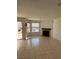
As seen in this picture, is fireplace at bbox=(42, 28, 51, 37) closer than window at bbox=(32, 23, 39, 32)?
Yes

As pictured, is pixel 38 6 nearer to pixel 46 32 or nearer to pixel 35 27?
pixel 46 32

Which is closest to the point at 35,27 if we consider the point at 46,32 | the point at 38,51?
the point at 46,32

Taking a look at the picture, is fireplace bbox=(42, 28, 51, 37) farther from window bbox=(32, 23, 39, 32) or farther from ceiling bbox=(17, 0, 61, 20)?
ceiling bbox=(17, 0, 61, 20)

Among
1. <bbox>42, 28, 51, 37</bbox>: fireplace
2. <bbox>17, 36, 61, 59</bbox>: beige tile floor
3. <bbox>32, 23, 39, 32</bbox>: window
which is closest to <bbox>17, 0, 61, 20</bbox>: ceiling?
<bbox>17, 36, 61, 59</bbox>: beige tile floor

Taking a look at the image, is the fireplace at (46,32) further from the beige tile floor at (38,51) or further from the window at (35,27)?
the beige tile floor at (38,51)

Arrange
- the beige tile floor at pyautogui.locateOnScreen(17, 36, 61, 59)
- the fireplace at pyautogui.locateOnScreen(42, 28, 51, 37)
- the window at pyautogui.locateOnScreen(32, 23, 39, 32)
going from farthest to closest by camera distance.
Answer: the window at pyautogui.locateOnScreen(32, 23, 39, 32), the fireplace at pyautogui.locateOnScreen(42, 28, 51, 37), the beige tile floor at pyautogui.locateOnScreen(17, 36, 61, 59)

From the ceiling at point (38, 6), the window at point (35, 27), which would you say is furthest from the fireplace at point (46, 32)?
the ceiling at point (38, 6)
